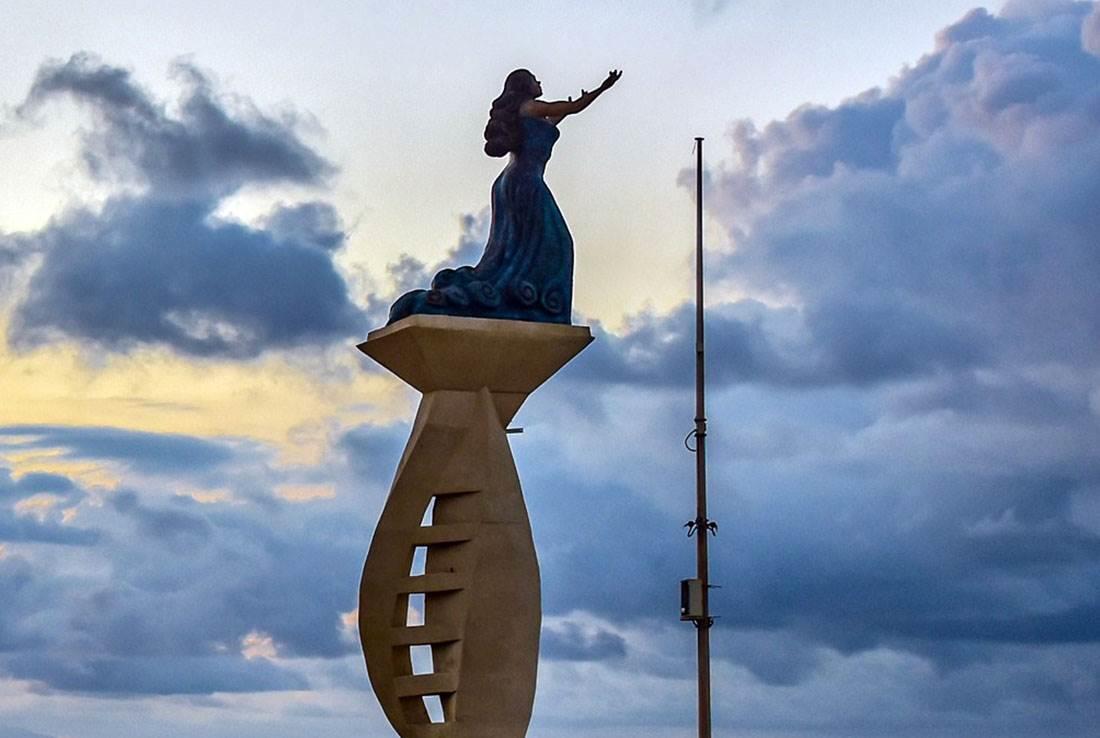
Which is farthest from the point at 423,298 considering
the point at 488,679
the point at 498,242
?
the point at 488,679

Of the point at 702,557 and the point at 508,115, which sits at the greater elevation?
the point at 508,115

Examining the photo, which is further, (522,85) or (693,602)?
(522,85)

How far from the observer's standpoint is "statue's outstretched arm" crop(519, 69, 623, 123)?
27.7m

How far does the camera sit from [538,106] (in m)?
27.7

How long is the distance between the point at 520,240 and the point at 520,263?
325 mm

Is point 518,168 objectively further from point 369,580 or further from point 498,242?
point 369,580

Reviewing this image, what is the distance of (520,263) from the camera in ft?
89.4

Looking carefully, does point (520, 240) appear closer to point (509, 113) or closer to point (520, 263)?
point (520, 263)

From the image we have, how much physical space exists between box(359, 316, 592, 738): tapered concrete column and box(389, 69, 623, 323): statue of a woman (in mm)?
368

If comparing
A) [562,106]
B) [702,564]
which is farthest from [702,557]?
[562,106]

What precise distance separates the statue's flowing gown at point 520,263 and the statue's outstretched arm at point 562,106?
0.36 feet

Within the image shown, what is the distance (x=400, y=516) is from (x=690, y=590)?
13.6 ft

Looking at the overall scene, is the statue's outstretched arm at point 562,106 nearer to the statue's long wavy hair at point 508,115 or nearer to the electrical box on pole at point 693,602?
the statue's long wavy hair at point 508,115

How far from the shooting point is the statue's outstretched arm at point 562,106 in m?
27.7
